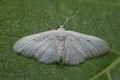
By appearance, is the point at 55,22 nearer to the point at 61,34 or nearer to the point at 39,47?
the point at 61,34

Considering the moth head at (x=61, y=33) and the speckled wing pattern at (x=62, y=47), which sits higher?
the moth head at (x=61, y=33)

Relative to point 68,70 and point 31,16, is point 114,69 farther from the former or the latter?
point 31,16

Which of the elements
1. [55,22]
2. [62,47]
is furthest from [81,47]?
[55,22]

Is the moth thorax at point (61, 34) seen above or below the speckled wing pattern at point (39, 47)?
above

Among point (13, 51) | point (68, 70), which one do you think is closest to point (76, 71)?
point (68, 70)
